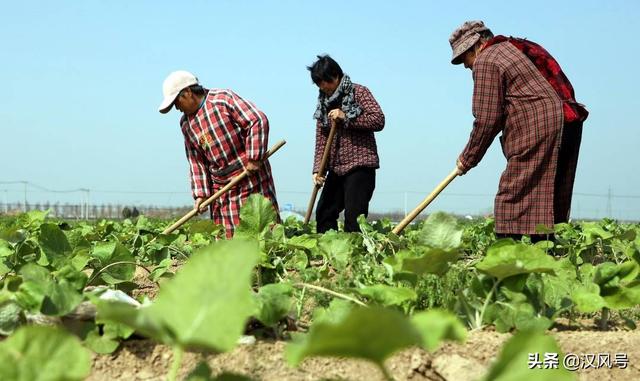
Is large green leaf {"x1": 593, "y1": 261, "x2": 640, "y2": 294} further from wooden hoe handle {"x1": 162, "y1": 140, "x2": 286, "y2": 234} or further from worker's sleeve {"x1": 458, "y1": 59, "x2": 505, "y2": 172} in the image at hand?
wooden hoe handle {"x1": 162, "y1": 140, "x2": 286, "y2": 234}

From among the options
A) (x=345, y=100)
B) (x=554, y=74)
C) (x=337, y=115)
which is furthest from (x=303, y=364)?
(x=345, y=100)

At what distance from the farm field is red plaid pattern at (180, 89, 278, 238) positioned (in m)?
Answer: 2.07

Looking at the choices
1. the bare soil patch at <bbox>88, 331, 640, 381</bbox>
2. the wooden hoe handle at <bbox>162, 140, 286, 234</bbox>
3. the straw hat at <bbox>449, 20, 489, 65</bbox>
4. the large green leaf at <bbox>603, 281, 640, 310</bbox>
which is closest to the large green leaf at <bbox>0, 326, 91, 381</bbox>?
the bare soil patch at <bbox>88, 331, 640, 381</bbox>

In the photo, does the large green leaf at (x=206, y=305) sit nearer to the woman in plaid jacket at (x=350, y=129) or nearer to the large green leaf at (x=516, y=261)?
the large green leaf at (x=516, y=261)

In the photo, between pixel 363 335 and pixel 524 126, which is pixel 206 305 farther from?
pixel 524 126

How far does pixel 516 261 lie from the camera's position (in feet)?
6.47

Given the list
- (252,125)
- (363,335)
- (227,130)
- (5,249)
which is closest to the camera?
(363,335)

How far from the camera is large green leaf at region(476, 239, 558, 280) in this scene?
1.96 meters

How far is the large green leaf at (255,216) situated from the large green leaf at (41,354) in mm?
1594

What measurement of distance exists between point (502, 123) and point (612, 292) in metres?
2.43

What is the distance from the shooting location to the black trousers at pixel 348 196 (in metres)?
5.95

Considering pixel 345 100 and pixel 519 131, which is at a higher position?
pixel 345 100

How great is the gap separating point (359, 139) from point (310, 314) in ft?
11.4

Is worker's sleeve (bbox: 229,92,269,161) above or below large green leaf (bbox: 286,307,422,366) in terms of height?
above
